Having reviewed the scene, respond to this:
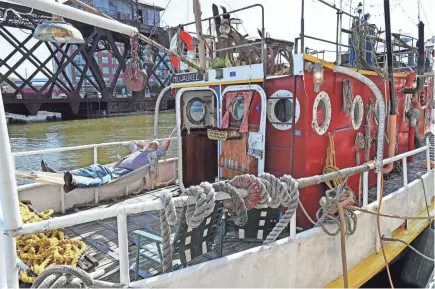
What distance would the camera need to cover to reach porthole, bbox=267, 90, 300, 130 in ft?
16.0

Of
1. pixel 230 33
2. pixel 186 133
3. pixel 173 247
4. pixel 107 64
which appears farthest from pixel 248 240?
pixel 107 64

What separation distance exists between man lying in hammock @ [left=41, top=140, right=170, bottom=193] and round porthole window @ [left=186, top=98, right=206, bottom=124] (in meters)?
0.78

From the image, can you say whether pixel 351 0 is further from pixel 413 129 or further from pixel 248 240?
pixel 248 240

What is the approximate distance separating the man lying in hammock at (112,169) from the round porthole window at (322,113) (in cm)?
302

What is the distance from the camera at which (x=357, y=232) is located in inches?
181

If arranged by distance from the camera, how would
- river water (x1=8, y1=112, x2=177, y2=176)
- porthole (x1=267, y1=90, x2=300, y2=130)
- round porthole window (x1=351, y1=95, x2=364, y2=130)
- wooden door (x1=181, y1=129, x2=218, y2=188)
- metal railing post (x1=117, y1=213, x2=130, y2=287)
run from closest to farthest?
metal railing post (x1=117, y1=213, x2=130, y2=287), porthole (x1=267, y1=90, x2=300, y2=130), round porthole window (x1=351, y1=95, x2=364, y2=130), wooden door (x1=181, y1=129, x2=218, y2=188), river water (x1=8, y1=112, x2=177, y2=176)

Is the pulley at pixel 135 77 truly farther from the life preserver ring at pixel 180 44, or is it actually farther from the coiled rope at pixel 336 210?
the coiled rope at pixel 336 210

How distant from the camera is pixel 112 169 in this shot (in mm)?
6340

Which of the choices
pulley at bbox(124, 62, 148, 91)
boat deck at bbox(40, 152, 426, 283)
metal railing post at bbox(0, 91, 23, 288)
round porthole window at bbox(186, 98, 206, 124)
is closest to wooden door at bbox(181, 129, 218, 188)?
round porthole window at bbox(186, 98, 206, 124)

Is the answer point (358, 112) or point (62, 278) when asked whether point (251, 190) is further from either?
point (358, 112)

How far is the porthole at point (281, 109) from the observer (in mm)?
4863

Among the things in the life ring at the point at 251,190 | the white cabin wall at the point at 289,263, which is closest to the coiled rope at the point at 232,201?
the life ring at the point at 251,190

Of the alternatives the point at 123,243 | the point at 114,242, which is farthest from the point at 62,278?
the point at 114,242

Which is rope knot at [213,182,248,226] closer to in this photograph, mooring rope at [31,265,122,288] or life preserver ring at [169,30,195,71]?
mooring rope at [31,265,122,288]
